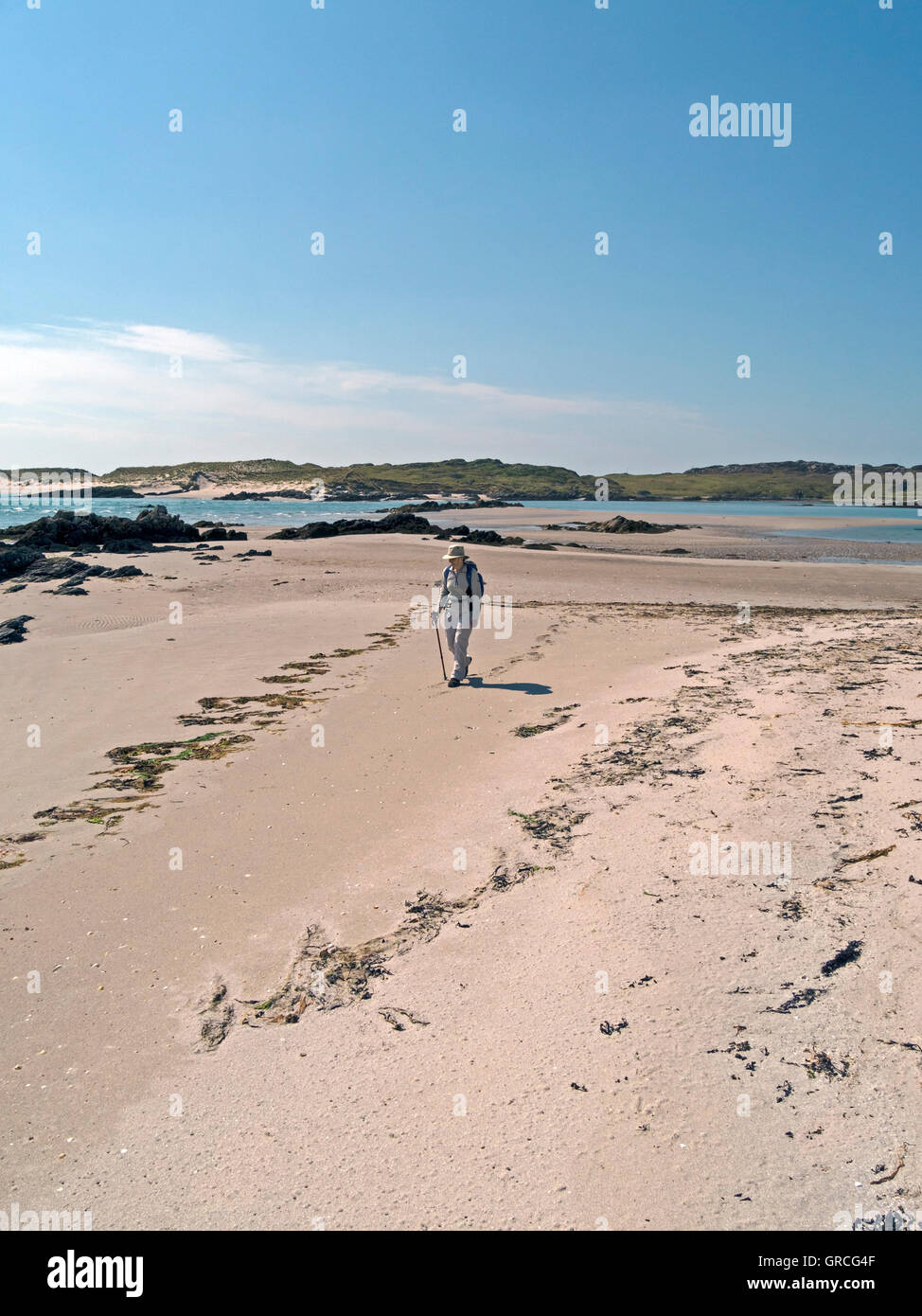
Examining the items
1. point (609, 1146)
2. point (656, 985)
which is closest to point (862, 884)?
point (656, 985)

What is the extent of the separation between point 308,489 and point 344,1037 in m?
134

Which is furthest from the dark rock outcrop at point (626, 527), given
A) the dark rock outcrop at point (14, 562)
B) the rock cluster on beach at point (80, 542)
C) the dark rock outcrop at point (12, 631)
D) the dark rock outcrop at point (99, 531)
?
the dark rock outcrop at point (12, 631)

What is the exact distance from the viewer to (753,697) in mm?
9125

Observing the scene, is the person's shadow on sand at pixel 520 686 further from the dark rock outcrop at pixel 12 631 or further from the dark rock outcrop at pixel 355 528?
the dark rock outcrop at pixel 355 528

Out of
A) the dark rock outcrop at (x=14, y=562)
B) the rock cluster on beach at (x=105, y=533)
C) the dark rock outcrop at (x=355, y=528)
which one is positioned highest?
the dark rock outcrop at (x=355, y=528)

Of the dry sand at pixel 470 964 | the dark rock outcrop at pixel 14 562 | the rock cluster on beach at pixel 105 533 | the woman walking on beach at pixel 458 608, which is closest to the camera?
the dry sand at pixel 470 964

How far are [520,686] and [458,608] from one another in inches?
52.2

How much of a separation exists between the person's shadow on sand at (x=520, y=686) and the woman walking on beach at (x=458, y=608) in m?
0.20

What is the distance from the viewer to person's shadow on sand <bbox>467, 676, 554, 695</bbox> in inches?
430

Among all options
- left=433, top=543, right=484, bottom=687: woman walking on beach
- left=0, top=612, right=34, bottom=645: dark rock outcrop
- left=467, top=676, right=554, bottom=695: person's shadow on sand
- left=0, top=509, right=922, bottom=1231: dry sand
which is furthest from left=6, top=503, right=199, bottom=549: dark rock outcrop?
left=467, top=676, right=554, bottom=695: person's shadow on sand

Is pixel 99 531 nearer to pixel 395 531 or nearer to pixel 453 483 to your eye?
pixel 395 531

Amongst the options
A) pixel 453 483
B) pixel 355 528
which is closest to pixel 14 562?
pixel 355 528

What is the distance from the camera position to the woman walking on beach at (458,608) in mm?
11328
